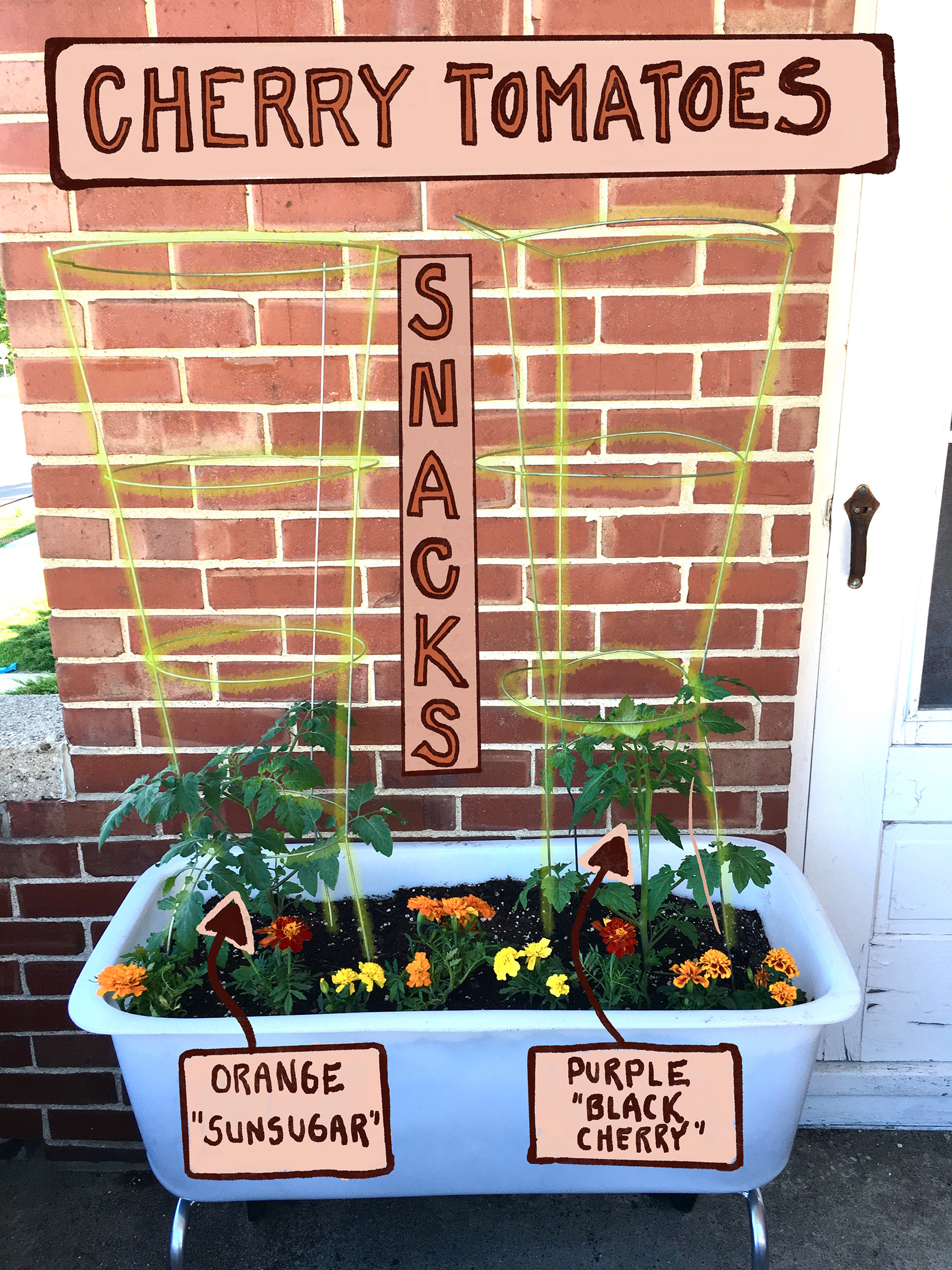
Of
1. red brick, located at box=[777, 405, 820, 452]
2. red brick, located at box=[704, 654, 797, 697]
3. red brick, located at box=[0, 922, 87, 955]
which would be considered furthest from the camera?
red brick, located at box=[0, 922, 87, 955]

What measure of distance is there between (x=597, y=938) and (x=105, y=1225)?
1.09 metres

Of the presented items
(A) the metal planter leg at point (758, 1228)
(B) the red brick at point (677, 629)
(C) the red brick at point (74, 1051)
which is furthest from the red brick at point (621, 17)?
(C) the red brick at point (74, 1051)

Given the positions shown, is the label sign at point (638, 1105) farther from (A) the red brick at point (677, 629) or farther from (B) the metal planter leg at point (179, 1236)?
(A) the red brick at point (677, 629)

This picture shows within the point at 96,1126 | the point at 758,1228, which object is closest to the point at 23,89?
the point at 96,1126

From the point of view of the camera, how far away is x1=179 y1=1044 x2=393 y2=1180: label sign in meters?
1.27

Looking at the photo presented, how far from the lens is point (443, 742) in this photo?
1454 mm

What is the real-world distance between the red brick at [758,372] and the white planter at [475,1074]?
2.85ft

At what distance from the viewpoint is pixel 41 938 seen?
1.79 metres

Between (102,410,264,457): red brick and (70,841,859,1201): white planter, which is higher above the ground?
(102,410,264,457): red brick

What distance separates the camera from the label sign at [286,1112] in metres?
1.27

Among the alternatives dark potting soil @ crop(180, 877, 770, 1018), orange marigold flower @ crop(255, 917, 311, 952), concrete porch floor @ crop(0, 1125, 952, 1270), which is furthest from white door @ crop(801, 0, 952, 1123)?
orange marigold flower @ crop(255, 917, 311, 952)

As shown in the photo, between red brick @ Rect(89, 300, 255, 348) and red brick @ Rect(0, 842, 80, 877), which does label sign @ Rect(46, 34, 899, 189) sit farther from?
red brick @ Rect(0, 842, 80, 877)

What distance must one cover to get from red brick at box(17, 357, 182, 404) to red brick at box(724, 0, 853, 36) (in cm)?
102

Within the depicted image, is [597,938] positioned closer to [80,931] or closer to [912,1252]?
[912,1252]
